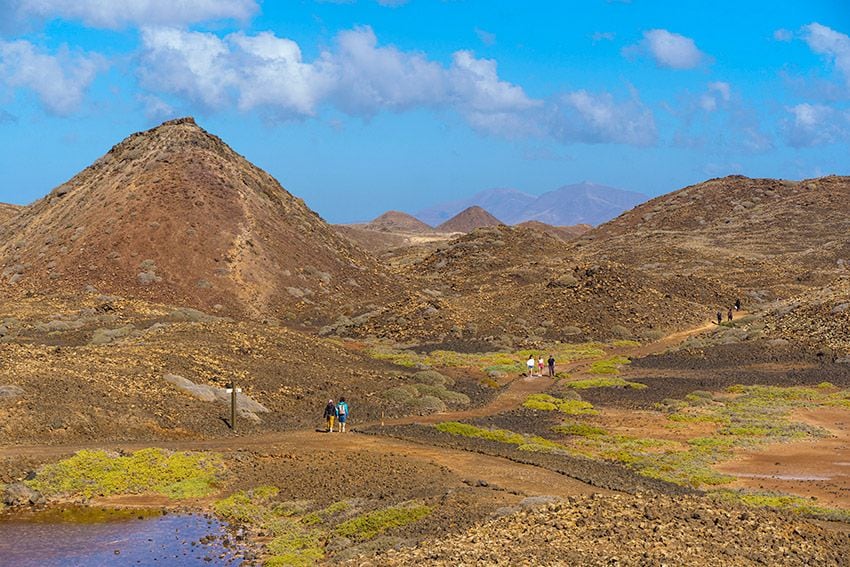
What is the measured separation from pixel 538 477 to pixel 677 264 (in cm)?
11151

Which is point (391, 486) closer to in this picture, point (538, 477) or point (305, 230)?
point (538, 477)

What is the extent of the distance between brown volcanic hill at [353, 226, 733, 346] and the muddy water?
158 feet

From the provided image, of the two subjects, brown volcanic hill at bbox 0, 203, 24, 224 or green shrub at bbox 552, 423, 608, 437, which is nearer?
A: green shrub at bbox 552, 423, 608, 437

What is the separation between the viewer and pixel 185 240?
3514 inches

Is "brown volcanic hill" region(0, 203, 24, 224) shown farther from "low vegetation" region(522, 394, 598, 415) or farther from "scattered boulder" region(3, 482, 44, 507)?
"scattered boulder" region(3, 482, 44, 507)

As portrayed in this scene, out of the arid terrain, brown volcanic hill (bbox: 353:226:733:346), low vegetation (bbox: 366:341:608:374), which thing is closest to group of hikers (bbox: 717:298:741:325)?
the arid terrain

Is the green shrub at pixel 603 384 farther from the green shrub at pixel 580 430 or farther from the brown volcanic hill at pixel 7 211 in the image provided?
the brown volcanic hill at pixel 7 211

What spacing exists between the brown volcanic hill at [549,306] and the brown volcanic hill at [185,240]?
9.12m

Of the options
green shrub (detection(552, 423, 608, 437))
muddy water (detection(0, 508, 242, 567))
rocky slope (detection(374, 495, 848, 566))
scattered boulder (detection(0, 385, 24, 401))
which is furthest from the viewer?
green shrub (detection(552, 423, 608, 437))

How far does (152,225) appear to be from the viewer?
3548 inches

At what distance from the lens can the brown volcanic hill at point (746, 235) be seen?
12850cm

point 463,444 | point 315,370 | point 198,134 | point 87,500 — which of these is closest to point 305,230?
point 198,134

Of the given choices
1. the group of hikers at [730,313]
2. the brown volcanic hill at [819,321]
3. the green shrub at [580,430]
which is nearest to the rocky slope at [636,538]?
the green shrub at [580,430]

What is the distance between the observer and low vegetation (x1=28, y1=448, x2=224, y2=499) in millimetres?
31656
